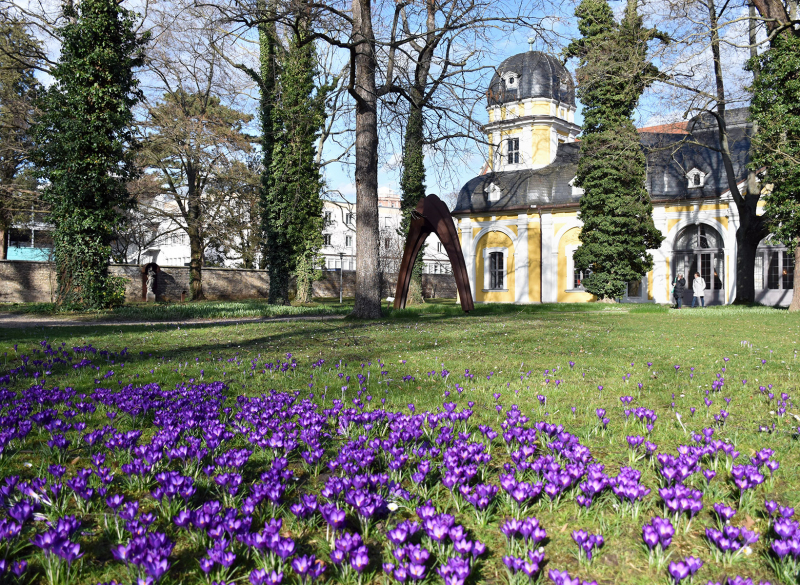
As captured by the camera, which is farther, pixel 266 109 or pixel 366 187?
pixel 266 109

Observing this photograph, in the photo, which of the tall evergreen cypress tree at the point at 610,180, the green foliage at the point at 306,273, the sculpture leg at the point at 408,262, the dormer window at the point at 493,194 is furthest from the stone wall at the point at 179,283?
the tall evergreen cypress tree at the point at 610,180

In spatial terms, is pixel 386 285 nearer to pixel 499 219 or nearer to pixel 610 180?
pixel 499 219

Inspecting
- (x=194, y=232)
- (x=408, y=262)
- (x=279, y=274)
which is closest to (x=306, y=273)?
(x=279, y=274)

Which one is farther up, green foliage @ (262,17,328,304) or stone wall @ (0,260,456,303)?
green foliage @ (262,17,328,304)

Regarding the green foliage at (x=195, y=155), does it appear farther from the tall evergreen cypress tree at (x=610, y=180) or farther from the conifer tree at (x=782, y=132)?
the conifer tree at (x=782, y=132)

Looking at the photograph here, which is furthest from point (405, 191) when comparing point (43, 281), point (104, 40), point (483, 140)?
point (43, 281)

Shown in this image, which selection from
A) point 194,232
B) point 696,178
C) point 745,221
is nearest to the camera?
point 745,221

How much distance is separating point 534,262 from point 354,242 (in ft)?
172

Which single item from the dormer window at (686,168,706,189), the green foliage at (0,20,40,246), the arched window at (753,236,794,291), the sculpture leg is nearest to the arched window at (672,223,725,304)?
the arched window at (753,236,794,291)

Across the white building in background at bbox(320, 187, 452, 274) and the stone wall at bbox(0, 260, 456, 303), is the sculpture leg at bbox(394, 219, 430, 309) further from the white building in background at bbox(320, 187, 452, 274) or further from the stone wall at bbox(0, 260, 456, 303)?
the stone wall at bbox(0, 260, 456, 303)

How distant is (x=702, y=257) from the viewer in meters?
32.9

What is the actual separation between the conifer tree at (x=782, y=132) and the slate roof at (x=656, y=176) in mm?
10569

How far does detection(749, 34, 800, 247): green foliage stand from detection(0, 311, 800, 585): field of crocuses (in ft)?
53.7

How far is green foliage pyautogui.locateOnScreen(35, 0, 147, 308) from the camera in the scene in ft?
57.5
